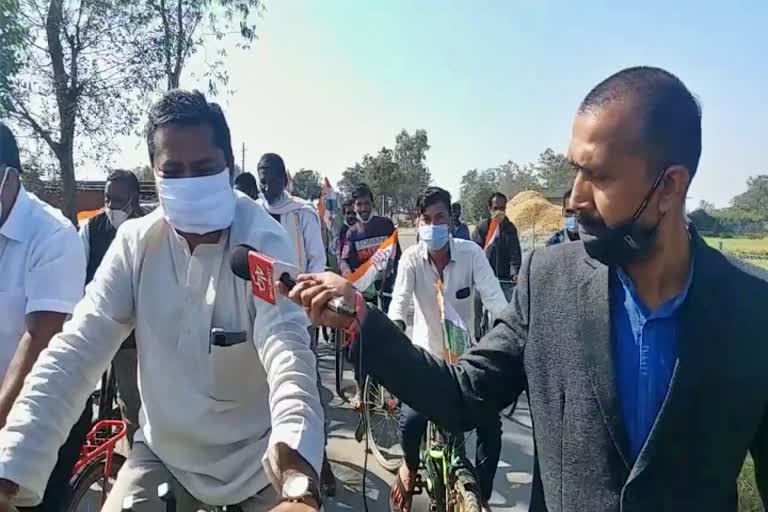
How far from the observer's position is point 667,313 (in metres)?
1.60

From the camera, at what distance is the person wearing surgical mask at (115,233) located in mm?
3977

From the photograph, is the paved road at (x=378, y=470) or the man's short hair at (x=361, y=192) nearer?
the paved road at (x=378, y=470)

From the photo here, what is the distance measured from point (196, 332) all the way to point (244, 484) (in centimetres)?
48

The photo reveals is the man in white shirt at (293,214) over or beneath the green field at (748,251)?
over

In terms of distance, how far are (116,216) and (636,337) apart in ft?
14.1

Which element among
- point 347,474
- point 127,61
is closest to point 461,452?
point 347,474

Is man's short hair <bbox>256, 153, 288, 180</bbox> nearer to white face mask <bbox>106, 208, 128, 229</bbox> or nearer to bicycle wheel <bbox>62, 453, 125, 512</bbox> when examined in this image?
white face mask <bbox>106, 208, 128, 229</bbox>

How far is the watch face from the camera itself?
140 centimetres

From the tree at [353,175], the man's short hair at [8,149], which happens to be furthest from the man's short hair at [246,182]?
the tree at [353,175]

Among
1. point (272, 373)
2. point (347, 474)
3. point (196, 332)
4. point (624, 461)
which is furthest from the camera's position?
point (347, 474)

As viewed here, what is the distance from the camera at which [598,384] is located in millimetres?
1580

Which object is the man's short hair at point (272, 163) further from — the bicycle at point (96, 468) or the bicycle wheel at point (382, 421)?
the bicycle at point (96, 468)

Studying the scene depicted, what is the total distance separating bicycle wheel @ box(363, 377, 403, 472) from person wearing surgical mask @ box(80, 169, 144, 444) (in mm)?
1931

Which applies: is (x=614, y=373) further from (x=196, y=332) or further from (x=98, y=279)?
(x=98, y=279)
